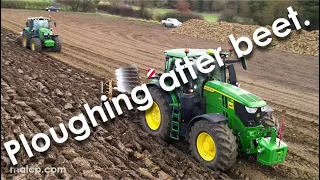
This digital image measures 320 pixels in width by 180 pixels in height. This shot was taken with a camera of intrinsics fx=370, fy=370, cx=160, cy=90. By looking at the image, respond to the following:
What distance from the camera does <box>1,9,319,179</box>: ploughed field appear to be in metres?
4.80

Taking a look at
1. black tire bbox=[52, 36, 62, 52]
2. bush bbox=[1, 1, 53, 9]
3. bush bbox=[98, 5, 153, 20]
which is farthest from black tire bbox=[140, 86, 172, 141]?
black tire bbox=[52, 36, 62, 52]

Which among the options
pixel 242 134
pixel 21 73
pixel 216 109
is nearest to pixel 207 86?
pixel 216 109

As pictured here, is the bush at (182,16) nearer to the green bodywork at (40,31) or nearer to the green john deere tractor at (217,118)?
the green john deere tractor at (217,118)

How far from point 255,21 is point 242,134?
5.03ft

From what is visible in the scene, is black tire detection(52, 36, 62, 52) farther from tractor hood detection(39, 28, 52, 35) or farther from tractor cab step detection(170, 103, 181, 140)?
tractor cab step detection(170, 103, 181, 140)

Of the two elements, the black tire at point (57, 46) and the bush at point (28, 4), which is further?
the black tire at point (57, 46)

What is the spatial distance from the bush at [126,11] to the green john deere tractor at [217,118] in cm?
68

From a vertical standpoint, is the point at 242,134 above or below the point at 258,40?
below

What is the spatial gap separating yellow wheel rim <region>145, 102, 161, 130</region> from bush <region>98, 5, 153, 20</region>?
1.29 metres

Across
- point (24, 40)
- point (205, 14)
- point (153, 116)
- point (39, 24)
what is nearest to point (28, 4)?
point (153, 116)

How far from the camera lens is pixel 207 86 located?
16.3ft

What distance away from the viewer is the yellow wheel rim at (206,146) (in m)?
4.60

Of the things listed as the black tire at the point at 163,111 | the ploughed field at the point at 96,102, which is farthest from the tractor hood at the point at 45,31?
the black tire at the point at 163,111

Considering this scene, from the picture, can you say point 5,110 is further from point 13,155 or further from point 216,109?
point 216,109
